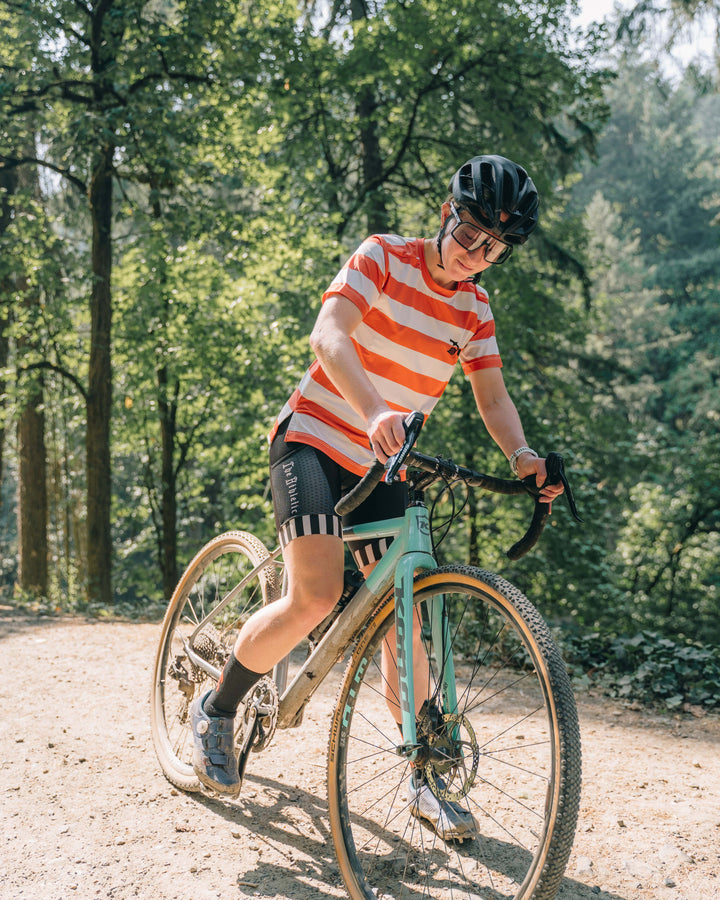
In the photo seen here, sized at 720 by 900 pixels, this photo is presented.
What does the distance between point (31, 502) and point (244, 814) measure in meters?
9.81

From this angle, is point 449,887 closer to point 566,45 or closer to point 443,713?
point 443,713

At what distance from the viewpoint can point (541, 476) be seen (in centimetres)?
221

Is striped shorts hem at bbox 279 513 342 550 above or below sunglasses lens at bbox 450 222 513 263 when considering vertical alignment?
below

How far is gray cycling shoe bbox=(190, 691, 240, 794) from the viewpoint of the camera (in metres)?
2.61

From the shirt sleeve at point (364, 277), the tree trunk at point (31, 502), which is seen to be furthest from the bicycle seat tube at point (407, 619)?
the tree trunk at point (31, 502)

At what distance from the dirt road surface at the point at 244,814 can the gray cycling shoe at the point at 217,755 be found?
0.76 feet

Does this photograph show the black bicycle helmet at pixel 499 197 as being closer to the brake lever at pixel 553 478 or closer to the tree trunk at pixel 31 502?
the brake lever at pixel 553 478

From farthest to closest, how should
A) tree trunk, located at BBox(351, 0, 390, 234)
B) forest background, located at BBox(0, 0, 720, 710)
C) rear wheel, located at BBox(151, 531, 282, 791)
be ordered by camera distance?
tree trunk, located at BBox(351, 0, 390, 234) < forest background, located at BBox(0, 0, 720, 710) < rear wheel, located at BBox(151, 531, 282, 791)

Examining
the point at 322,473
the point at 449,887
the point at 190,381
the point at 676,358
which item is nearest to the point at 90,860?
the point at 449,887

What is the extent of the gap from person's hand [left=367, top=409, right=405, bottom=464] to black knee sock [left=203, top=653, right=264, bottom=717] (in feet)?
3.50

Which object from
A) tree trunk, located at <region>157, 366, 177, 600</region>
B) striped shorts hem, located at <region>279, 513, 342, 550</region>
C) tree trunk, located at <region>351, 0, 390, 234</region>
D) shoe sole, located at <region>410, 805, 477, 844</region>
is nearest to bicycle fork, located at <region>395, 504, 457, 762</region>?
striped shorts hem, located at <region>279, 513, 342, 550</region>

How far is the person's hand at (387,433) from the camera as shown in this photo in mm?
1862

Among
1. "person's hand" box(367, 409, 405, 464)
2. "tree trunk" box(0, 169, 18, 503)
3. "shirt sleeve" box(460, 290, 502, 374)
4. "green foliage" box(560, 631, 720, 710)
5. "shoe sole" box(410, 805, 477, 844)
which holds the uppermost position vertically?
"tree trunk" box(0, 169, 18, 503)

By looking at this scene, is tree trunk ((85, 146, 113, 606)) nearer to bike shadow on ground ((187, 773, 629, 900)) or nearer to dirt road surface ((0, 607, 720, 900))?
dirt road surface ((0, 607, 720, 900))
